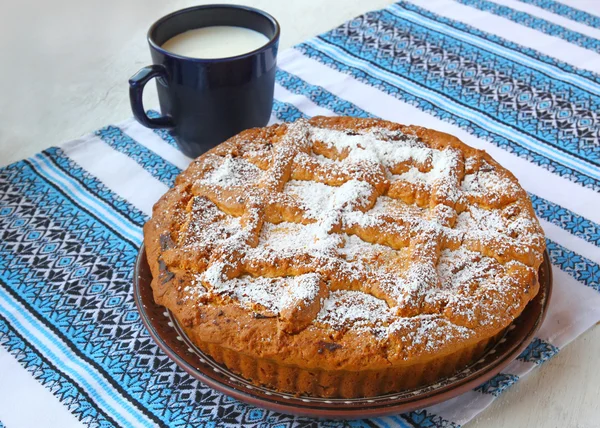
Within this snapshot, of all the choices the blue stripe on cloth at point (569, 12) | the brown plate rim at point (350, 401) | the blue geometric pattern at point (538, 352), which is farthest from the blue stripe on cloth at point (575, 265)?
the blue stripe on cloth at point (569, 12)

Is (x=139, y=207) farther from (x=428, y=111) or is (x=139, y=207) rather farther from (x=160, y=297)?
(x=428, y=111)

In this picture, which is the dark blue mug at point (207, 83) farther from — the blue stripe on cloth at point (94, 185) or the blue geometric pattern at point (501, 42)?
the blue geometric pattern at point (501, 42)

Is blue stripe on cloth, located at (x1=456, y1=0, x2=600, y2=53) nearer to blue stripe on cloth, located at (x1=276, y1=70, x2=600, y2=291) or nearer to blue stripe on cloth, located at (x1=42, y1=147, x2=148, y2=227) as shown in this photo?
blue stripe on cloth, located at (x1=276, y1=70, x2=600, y2=291)

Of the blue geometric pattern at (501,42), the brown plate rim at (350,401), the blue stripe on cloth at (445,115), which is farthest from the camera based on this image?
the blue geometric pattern at (501,42)

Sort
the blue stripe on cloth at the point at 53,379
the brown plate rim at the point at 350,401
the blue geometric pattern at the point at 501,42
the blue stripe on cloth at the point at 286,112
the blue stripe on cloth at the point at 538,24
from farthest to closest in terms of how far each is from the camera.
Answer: the blue stripe on cloth at the point at 538,24 → the blue geometric pattern at the point at 501,42 → the blue stripe on cloth at the point at 286,112 → the blue stripe on cloth at the point at 53,379 → the brown plate rim at the point at 350,401

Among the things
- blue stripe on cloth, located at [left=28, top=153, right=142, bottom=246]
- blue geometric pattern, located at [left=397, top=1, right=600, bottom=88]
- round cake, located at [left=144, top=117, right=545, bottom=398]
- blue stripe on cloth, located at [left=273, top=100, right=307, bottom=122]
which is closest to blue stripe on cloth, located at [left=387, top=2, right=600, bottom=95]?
blue geometric pattern, located at [left=397, top=1, right=600, bottom=88]

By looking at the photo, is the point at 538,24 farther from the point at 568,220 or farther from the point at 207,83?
the point at 207,83

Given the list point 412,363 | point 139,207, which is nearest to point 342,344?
point 412,363
